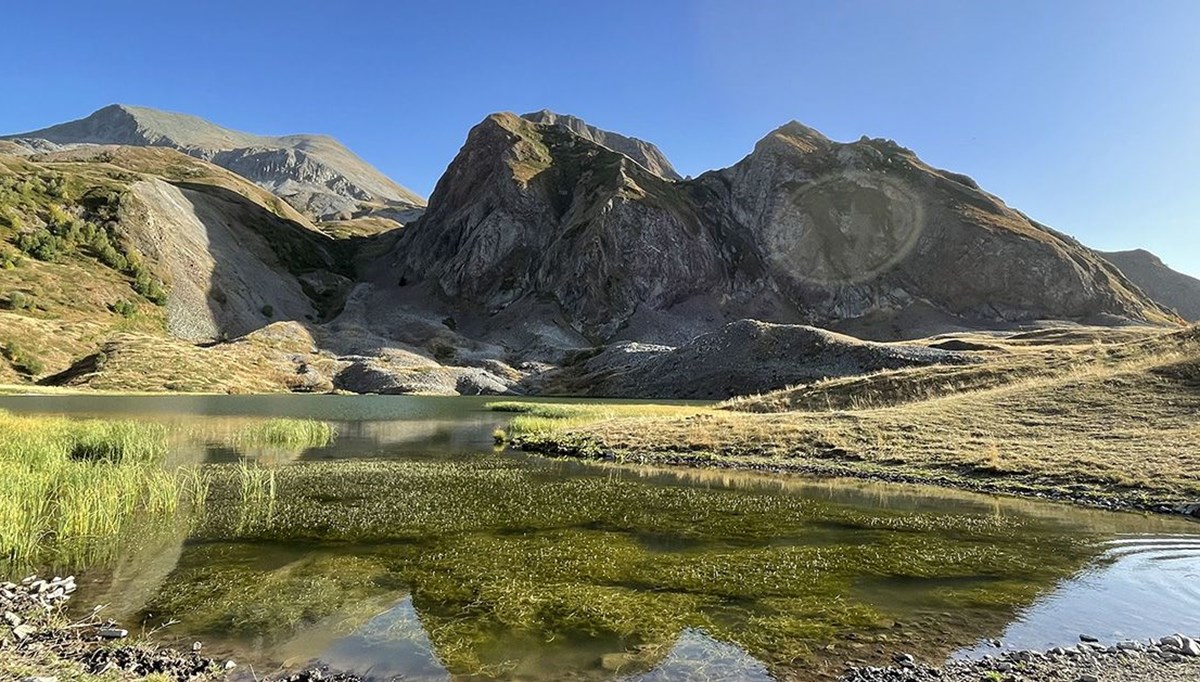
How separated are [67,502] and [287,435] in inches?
920

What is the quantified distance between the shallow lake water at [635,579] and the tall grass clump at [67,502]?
1.32 metres

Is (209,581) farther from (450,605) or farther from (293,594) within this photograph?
(450,605)

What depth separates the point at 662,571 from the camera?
14.8 metres

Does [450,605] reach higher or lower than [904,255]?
lower

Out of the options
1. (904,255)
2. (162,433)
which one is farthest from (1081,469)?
(904,255)

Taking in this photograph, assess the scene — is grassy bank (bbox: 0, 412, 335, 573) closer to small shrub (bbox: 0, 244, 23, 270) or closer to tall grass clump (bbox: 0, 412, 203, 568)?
tall grass clump (bbox: 0, 412, 203, 568)

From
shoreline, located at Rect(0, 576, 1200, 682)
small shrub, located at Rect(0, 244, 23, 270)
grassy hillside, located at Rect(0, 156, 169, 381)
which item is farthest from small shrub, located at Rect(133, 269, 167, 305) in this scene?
shoreline, located at Rect(0, 576, 1200, 682)

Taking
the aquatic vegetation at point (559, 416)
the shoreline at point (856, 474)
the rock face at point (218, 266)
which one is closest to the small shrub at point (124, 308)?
the rock face at point (218, 266)

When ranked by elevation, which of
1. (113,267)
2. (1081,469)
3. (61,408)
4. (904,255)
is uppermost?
(904,255)

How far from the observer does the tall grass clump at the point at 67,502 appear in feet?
47.6

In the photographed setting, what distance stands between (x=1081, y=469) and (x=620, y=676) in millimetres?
26043

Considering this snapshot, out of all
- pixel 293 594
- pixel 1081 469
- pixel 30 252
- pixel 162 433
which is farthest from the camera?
pixel 30 252

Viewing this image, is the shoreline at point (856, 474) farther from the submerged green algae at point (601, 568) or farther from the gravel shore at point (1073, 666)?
the gravel shore at point (1073, 666)

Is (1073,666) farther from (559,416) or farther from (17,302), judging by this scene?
(17,302)
